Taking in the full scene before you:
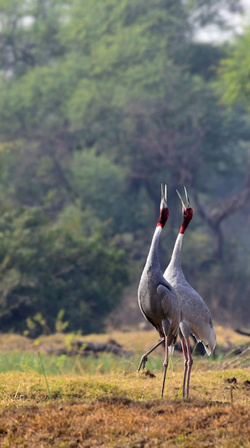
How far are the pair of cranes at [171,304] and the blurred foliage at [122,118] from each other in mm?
17284

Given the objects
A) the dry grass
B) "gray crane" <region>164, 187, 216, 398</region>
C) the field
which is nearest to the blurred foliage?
the field

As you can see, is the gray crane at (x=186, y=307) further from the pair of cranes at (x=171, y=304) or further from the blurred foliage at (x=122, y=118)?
the blurred foliage at (x=122, y=118)

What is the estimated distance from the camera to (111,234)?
31.3 meters

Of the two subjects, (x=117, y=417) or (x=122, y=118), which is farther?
(x=122, y=118)

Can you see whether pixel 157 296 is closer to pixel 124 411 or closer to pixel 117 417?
pixel 124 411

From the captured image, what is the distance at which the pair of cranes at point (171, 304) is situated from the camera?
7234 mm

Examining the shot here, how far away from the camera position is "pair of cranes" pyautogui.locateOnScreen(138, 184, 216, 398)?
23.7 ft

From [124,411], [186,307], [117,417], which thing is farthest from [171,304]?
[117,417]

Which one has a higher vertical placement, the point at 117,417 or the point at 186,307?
the point at 186,307

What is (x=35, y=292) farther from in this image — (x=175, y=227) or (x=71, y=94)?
(x=71, y=94)

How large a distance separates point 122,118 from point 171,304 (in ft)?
87.8

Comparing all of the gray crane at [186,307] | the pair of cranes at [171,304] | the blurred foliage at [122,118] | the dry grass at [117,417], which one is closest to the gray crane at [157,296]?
the pair of cranes at [171,304]

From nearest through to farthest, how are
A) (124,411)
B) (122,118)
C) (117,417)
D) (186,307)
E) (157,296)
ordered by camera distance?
(117,417), (124,411), (157,296), (186,307), (122,118)

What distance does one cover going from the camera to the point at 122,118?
33.6m
